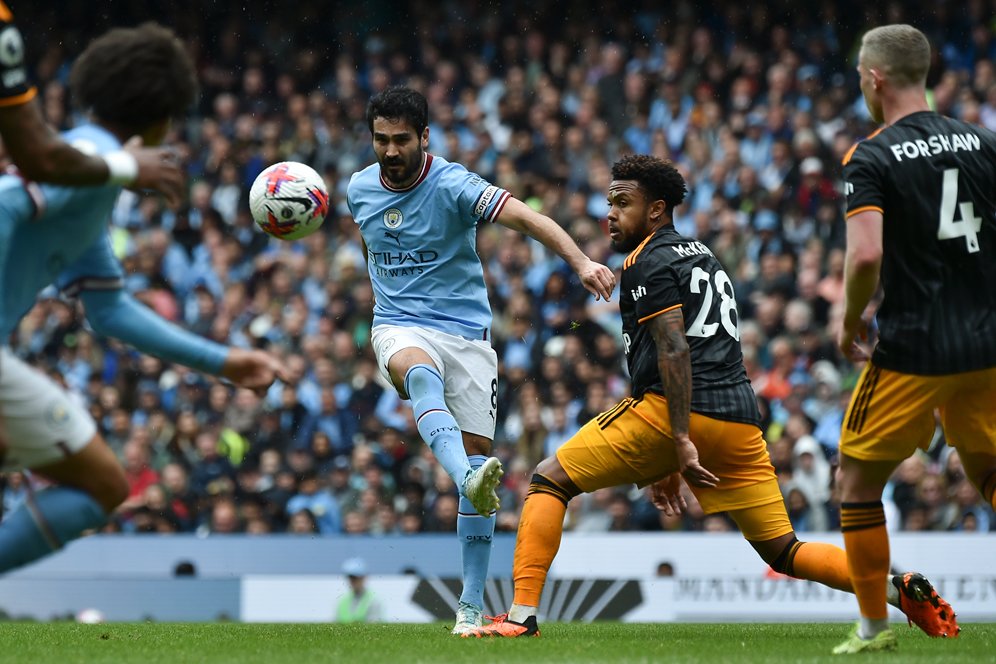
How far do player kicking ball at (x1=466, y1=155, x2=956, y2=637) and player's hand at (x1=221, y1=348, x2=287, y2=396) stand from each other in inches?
96.7

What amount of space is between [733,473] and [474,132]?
1209 centimetres

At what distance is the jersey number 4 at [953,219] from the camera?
219 inches

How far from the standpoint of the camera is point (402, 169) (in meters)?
7.81

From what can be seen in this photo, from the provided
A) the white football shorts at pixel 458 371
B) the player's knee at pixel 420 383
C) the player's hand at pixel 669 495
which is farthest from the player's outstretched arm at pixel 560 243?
the player's hand at pixel 669 495

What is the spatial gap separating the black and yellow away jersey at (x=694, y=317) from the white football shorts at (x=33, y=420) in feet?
10.3

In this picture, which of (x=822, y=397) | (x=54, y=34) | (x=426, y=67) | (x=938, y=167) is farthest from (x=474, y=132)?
(x=938, y=167)

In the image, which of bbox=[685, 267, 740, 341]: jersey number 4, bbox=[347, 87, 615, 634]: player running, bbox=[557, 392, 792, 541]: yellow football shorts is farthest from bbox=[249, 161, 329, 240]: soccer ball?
bbox=[685, 267, 740, 341]: jersey number 4

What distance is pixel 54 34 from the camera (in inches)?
880

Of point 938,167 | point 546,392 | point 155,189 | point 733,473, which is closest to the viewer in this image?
point 155,189

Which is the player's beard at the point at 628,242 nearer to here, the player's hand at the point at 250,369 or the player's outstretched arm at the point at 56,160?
the player's hand at the point at 250,369

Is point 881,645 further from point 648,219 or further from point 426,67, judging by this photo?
point 426,67

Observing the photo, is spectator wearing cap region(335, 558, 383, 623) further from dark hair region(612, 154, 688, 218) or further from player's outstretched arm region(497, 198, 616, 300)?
dark hair region(612, 154, 688, 218)

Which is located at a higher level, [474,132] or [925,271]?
[474,132]

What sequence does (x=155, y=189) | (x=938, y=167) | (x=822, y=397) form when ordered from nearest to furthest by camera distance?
(x=155, y=189)
(x=938, y=167)
(x=822, y=397)
